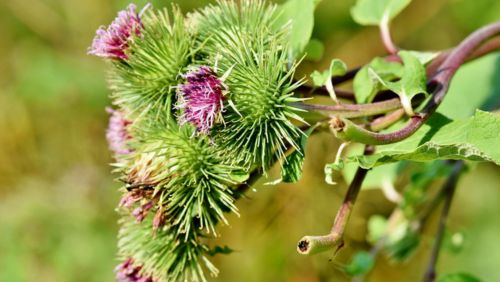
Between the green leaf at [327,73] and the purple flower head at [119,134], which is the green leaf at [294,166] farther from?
the purple flower head at [119,134]

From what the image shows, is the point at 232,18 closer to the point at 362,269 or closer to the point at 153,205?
the point at 153,205

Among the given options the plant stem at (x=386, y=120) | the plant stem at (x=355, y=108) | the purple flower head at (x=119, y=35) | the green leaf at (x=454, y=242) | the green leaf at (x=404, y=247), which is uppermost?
the purple flower head at (x=119, y=35)

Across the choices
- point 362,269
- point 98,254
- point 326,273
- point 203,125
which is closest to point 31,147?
point 98,254

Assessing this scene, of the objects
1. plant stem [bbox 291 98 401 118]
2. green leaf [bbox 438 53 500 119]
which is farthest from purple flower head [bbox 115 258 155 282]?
green leaf [bbox 438 53 500 119]

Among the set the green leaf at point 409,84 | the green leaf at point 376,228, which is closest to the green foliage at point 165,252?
the green leaf at point 409,84

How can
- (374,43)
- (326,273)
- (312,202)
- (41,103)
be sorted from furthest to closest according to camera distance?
(41,103), (374,43), (312,202), (326,273)

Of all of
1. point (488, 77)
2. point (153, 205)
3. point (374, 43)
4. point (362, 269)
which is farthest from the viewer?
point (374, 43)

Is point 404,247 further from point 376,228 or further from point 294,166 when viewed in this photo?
point 294,166
